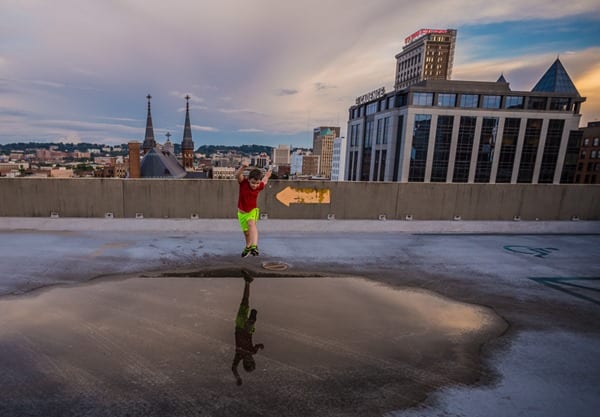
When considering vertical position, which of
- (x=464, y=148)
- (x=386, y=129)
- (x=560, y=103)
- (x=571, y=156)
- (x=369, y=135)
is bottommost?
(x=571, y=156)

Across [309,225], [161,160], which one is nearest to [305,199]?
[309,225]

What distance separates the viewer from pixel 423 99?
69000mm

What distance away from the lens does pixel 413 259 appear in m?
9.95

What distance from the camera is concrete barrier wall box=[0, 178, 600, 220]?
1234cm

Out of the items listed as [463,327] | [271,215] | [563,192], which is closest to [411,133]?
[563,192]

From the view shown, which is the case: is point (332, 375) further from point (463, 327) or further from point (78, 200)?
point (78, 200)

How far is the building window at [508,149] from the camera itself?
69.8 meters

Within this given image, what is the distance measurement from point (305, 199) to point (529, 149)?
78.2 metres

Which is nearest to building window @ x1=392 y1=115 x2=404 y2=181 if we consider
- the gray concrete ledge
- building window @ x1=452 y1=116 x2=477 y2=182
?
building window @ x1=452 y1=116 x2=477 y2=182

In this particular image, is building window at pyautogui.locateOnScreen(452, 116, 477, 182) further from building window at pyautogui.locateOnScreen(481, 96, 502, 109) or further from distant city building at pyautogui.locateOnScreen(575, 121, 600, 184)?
distant city building at pyautogui.locateOnScreen(575, 121, 600, 184)

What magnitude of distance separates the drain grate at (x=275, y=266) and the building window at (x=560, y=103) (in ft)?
280

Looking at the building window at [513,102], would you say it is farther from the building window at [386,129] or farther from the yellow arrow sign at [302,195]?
the yellow arrow sign at [302,195]

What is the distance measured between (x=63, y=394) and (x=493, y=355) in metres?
5.95

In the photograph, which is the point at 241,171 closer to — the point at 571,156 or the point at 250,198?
the point at 250,198
